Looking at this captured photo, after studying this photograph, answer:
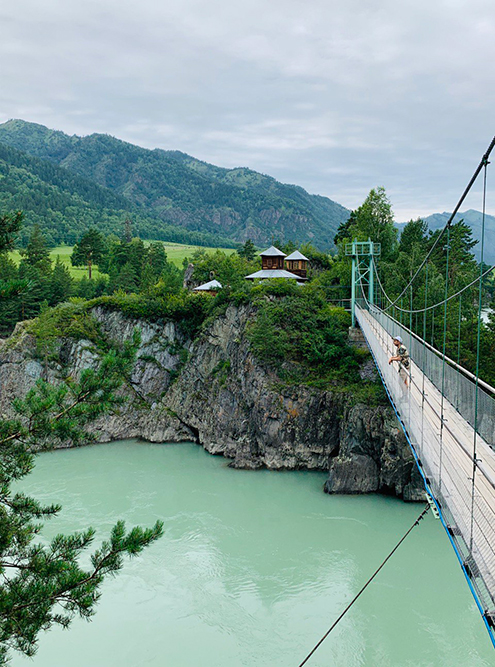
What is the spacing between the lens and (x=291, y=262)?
90.4 feet

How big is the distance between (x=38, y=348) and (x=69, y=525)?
8.87 metres

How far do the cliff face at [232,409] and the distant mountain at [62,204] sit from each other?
43235 mm

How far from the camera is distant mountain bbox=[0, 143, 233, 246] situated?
245ft

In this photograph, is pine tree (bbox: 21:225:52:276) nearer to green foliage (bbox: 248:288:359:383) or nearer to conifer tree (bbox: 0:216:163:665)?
green foliage (bbox: 248:288:359:383)

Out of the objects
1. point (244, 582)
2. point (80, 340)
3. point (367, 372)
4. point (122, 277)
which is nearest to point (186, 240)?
point (122, 277)

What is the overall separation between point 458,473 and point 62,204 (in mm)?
87976

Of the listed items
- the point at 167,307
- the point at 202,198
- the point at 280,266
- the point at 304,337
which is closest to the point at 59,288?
the point at 167,307

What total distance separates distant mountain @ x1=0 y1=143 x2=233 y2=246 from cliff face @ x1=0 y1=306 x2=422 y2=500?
142 ft

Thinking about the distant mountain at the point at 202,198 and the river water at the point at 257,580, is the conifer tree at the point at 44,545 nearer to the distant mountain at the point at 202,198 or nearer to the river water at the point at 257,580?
the river water at the point at 257,580

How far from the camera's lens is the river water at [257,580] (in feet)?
29.5

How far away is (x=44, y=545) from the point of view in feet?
16.7

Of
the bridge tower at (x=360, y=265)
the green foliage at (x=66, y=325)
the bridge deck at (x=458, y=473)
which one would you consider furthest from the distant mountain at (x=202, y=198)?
the bridge deck at (x=458, y=473)

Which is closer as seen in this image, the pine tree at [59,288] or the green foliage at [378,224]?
the green foliage at [378,224]

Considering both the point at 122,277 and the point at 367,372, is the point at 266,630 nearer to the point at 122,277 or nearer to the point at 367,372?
the point at 367,372
